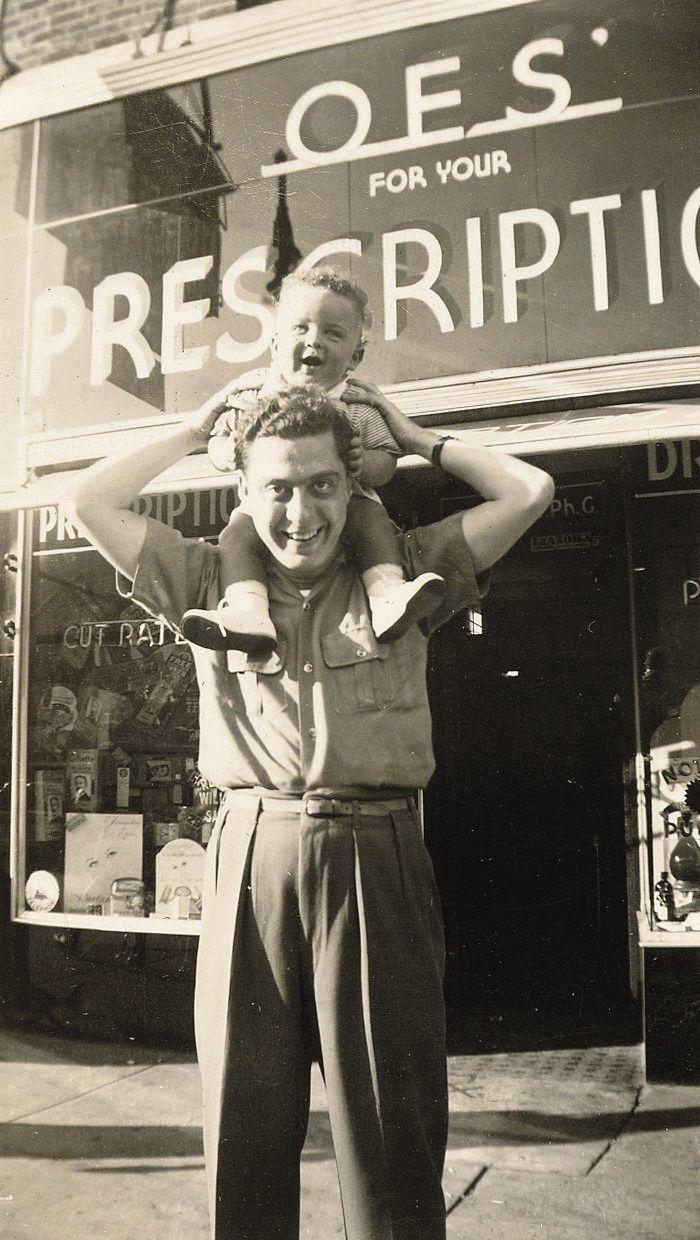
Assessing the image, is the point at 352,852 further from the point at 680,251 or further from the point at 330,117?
the point at 330,117

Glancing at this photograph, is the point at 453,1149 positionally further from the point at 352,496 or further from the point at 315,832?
the point at 352,496

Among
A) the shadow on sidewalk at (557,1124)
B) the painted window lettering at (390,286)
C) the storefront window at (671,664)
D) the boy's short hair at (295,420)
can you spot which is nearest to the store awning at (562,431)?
the painted window lettering at (390,286)

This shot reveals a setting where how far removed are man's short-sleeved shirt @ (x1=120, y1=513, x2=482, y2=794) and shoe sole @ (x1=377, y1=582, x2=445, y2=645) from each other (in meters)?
0.08

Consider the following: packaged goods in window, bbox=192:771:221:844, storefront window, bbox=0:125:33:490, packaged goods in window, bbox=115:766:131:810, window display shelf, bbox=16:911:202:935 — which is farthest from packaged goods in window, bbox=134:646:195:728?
storefront window, bbox=0:125:33:490

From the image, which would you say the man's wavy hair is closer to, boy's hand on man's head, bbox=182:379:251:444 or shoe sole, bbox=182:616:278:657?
boy's hand on man's head, bbox=182:379:251:444

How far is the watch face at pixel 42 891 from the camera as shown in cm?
401

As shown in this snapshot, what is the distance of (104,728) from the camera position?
4.11 m

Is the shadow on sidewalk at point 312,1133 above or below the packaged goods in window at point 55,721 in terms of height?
below

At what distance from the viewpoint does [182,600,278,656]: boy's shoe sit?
2.06 metres

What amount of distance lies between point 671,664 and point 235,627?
247cm

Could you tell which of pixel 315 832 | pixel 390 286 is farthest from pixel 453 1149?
pixel 390 286

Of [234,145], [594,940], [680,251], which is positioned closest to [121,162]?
[234,145]

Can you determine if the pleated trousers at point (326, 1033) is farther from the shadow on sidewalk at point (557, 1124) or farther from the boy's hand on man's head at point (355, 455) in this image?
the shadow on sidewalk at point (557, 1124)

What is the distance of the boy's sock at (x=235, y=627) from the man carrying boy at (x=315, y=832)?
0.33ft
